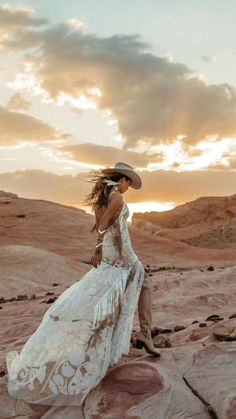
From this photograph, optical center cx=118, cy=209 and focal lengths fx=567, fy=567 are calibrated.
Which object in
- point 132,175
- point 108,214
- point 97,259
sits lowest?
point 97,259

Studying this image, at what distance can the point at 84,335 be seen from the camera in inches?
227

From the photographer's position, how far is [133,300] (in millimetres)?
6203

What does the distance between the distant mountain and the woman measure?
46436 mm

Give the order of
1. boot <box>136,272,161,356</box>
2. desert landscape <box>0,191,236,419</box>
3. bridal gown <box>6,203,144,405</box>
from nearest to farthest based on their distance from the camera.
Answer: desert landscape <box>0,191,236,419</box>, bridal gown <box>6,203,144,405</box>, boot <box>136,272,161,356</box>

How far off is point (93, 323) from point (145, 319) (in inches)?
29.3

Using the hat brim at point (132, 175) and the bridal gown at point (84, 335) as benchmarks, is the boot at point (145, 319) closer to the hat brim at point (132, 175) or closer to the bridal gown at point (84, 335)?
the bridal gown at point (84, 335)

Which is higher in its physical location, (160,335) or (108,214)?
(108,214)

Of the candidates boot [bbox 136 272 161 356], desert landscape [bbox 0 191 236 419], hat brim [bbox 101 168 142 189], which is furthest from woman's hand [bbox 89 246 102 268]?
desert landscape [bbox 0 191 236 419]

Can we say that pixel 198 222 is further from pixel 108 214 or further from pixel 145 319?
Answer: pixel 108 214

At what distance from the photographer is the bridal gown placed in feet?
18.7

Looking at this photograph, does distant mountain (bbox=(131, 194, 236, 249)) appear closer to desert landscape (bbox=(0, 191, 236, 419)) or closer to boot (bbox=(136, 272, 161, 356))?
desert landscape (bbox=(0, 191, 236, 419))

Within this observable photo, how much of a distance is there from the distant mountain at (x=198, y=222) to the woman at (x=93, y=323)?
1828 inches

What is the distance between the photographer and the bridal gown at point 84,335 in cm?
569

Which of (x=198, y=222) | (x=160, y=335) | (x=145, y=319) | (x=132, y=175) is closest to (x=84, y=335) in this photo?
(x=145, y=319)
